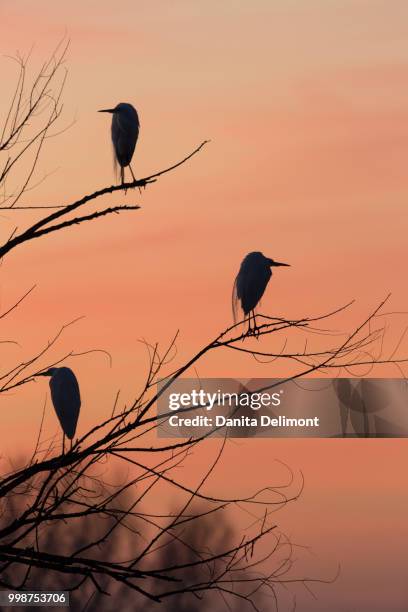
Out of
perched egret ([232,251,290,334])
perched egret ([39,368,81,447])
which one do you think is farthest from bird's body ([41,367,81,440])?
perched egret ([232,251,290,334])

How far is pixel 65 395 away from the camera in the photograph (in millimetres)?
13305

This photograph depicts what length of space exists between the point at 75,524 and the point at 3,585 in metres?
32.0

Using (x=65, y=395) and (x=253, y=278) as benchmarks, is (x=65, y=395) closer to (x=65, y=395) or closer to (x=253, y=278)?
(x=65, y=395)

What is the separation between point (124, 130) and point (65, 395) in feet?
10.1

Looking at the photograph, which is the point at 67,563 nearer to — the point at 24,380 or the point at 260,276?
the point at 24,380

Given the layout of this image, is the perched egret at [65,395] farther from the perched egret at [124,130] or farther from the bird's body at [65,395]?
the perched egret at [124,130]

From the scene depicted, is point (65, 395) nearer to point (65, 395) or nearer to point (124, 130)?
point (65, 395)

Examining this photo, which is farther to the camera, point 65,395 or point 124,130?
point 65,395

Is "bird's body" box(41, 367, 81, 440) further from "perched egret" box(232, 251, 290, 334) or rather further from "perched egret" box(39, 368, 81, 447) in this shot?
"perched egret" box(232, 251, 290, 334)

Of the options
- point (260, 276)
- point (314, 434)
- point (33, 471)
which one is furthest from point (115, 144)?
point (33, 471)

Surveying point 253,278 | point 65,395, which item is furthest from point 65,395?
point 253,278

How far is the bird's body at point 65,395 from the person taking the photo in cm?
1309

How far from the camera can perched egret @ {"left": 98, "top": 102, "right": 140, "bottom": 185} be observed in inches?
513

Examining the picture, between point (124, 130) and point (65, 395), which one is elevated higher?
point (124, 130)
